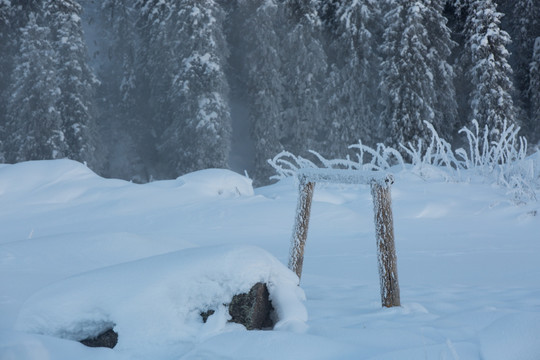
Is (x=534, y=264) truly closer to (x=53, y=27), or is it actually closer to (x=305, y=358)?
(x=305, y=358)

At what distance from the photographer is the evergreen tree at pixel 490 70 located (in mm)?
15227

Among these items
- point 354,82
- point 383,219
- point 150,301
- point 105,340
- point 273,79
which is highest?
A: point 273,79

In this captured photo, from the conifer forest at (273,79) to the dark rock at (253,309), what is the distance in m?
13.7

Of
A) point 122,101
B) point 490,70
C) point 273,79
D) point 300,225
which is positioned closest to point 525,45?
point 490,70

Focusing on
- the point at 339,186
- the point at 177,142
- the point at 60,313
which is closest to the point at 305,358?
the point at 60,313

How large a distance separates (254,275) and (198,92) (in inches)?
629

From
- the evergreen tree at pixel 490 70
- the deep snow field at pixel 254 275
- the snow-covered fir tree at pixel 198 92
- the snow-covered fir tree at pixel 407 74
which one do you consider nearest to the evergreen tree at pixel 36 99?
the snow-covered fir tree at pixel 198 92

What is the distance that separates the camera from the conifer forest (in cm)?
1573

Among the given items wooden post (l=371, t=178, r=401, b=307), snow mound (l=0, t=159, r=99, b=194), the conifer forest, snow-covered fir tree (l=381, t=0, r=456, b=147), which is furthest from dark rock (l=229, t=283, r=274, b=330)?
the conifer forest

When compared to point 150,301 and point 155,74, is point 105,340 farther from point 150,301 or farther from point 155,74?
point 155,74

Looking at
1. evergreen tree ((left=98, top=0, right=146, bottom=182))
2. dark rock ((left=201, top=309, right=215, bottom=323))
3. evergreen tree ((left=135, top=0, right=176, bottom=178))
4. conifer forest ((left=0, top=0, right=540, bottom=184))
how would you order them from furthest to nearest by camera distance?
1. evergreen tree ((left=98, top=0, right=146, bottom=182))
2. evergreen tree ((left=135, top=0, right=176, bottom=178))
3. conifer forest ((left=0, top=0, right=540, bottom=184))
4. dark rock ((left=201, top=309, right=215, bottom=323))

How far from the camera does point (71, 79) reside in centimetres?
1853

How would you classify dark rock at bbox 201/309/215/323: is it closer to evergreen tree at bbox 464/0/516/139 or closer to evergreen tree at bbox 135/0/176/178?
evergreen tree at bbox 464/0/516/139

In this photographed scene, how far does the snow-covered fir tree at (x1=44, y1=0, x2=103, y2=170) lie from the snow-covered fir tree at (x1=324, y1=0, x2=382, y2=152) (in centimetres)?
899
